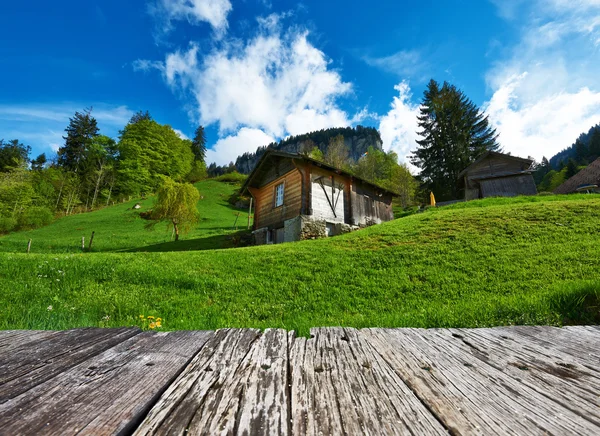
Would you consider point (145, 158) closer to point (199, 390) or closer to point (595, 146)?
point (199, 390)

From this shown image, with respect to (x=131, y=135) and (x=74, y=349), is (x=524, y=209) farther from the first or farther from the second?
(x=131, y=135)

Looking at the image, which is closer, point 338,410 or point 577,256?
point 338,410

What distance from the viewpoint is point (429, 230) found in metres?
12.2

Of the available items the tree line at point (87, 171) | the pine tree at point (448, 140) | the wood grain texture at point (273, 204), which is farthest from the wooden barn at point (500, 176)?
the tree line at point (87, 171)

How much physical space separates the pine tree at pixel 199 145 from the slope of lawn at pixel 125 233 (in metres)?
33.3

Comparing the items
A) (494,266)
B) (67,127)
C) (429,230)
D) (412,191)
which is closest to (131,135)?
(67,127)

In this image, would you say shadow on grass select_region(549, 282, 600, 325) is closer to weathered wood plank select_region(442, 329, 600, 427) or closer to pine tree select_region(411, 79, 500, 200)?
weathered wood plank select_region(442, 329, 600, 427)

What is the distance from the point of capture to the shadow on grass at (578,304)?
3.24m

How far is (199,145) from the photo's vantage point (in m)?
81.6

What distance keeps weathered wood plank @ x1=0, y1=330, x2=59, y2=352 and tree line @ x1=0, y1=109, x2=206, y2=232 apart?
44.3 metres

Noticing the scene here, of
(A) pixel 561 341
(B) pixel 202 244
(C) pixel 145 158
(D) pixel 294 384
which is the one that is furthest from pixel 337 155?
(D) pixel 294 384

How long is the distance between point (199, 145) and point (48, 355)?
8796 centimetres

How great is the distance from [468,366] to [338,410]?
2.74 feet

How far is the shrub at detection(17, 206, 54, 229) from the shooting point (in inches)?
1341
